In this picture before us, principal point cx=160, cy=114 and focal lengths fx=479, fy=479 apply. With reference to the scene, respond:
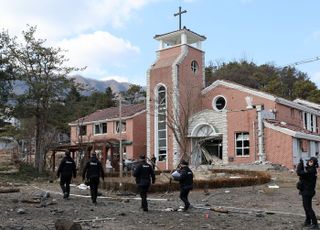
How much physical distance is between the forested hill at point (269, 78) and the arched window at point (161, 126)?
912 inches

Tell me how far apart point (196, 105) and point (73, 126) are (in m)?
19.2

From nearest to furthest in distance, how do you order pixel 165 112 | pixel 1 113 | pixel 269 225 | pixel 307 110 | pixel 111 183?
pixel 269 225 < pixel 111 183 < pixel 1 113 < pixel 165 112 < pixel 307 110

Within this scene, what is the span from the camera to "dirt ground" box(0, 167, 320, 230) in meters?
11.5

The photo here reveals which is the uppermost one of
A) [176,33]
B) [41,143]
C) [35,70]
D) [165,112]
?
[176,33]

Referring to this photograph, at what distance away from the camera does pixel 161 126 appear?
42.8 m

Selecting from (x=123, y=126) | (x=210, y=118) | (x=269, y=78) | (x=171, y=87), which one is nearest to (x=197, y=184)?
(x=210, y=118)

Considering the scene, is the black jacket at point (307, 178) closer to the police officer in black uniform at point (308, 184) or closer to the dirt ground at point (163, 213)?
the police officer in black uniform at point (308, 184)

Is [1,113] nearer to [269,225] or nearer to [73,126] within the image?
[73,126]

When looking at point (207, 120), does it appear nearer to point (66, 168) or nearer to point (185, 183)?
point (66, 168)

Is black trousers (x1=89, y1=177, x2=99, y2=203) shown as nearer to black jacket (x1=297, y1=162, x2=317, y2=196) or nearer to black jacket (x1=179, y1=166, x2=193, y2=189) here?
black jacket (x1=179, y1=166, x2=193, y2=189)

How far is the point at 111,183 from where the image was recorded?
2145 cm

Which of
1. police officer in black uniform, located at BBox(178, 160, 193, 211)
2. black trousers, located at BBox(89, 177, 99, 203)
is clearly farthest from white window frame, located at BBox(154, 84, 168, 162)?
police officer in black uniform, located at BBox(178, 160, 193, 211)

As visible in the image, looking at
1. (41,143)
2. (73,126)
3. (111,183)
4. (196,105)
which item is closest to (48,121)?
(41,143)

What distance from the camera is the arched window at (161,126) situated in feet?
139
